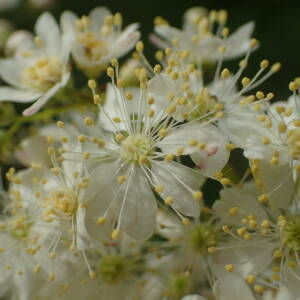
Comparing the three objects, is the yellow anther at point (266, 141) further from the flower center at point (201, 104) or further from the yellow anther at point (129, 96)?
the yellow anther at point (129, 96)

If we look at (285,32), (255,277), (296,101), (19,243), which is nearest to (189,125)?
(296,101)

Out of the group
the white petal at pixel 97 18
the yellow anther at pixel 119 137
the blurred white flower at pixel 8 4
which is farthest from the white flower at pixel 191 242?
the blurred white flower at pixel 8 4

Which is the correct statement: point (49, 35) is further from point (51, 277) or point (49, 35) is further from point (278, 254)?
point (278, 254)

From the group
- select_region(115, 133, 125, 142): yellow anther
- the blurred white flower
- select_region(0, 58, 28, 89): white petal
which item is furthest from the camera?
the blurred white flower

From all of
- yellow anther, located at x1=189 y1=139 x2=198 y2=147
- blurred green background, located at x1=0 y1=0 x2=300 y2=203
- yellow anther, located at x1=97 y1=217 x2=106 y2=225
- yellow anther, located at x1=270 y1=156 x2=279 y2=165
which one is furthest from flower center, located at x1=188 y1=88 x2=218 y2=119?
blurred green background, located at x1=0 y1=0 x2=300 y2=203

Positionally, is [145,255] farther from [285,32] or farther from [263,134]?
[285,32]

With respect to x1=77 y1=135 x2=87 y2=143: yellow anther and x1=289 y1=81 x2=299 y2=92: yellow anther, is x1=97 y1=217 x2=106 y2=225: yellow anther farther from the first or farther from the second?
x1=289 y1=81 x2=299 y2=92: yellow anther

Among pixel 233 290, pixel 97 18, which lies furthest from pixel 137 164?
pixel 97 18

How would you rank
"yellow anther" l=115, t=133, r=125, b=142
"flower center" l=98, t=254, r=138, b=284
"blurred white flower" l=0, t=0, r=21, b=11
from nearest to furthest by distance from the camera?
"yellow anther" l=115, t=133, r=125, b=142 → "flower center" l=98, t=254, r=138, b=284 → "blurred white flower" l=0, t=0, r=21, b=11
